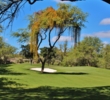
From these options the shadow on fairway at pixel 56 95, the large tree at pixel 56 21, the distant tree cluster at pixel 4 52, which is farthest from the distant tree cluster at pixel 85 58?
the shadow on fairway at pixel 56 95

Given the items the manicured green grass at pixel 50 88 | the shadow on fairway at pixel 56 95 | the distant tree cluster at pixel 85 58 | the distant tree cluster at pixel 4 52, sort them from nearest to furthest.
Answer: the shadow on fairway at pixel 56 95 < the manicured green grass at pixel 50 88 < the distant tree cluster at pixel 85 58 < the distant tree cluster at pixel 4 52

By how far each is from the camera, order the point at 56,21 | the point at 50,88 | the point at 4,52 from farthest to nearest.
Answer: the point at 4,52
the point at 56,21
the point at 50,88

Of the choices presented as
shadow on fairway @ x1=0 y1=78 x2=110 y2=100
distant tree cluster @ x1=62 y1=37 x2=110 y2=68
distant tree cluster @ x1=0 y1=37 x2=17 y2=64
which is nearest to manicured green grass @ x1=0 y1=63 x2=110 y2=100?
shadow on fairway @ x1=0 y1=78 x2=110 y2=100

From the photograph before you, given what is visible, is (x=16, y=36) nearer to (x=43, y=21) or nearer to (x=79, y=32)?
(x=43, y=21)

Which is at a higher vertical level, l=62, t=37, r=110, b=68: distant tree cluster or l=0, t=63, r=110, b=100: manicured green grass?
l=62, t=37, r=110, b=68: distant tree cluster

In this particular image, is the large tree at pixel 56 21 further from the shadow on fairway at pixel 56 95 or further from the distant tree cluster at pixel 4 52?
the distant tree cluster at pixel 4 52

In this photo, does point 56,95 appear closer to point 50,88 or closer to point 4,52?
point 50,88

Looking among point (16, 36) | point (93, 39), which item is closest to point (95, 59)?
point (93, 39)

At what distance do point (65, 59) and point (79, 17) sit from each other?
113ft

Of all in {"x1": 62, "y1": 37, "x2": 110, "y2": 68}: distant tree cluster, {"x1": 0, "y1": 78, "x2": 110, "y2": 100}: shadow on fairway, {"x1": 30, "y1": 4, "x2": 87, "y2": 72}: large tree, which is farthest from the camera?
{"x1": 62, "y1": 37, "x2": 110, "y2": 68}: distant tree cluster

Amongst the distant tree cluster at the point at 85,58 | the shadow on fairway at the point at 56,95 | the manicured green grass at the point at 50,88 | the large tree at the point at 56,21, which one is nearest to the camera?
the shadow on fairway at the point at 56,95

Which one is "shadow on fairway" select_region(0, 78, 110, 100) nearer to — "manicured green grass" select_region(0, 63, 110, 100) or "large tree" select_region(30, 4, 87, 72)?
"manicured green grass" select_region(0, 63, 110, 100)

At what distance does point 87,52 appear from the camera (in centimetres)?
5969

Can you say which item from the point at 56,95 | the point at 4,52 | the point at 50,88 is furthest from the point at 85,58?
the point at 56,95
